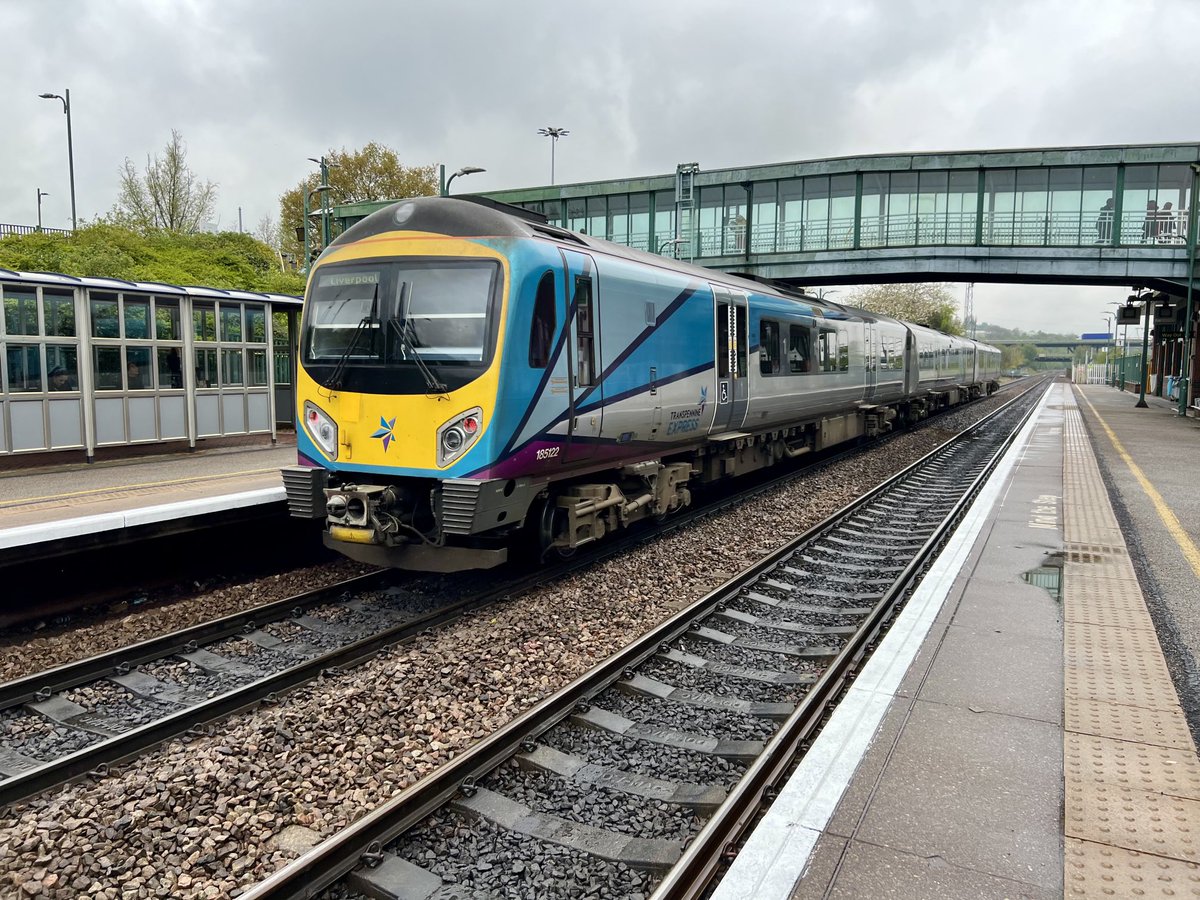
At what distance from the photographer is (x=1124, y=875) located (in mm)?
3055

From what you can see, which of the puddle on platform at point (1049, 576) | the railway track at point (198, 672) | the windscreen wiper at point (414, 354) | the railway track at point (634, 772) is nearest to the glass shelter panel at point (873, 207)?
the puddle on platform at point (1049, 576)

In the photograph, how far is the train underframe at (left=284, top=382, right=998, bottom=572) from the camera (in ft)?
22.0

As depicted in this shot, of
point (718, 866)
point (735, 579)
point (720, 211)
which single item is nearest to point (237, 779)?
point (718, 866)

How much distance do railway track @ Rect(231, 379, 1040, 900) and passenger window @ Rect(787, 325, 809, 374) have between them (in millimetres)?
6308

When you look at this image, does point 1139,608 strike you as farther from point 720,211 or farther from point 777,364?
point 720,211

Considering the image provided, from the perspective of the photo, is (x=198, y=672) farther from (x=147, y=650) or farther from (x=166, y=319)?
(x=166, y=319)

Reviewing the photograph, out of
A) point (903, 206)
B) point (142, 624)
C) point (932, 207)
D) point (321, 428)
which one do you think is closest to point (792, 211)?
point (903, 206)

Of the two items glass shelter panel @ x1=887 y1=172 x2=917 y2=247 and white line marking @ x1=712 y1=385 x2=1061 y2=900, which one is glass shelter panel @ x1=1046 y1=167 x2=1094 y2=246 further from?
white line marking @ x1=712 y1=385 x2=1061 y2=900

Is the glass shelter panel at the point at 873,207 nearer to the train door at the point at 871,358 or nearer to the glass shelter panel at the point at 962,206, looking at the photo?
the glass shelter panel at the point at 962,206

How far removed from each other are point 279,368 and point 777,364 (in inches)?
368

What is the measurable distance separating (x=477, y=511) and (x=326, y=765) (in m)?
2.44

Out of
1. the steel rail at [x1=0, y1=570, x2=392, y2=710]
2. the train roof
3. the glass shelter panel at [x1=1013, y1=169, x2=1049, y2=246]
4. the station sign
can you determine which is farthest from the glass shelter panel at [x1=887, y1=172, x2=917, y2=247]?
the steel rail at [x1=0, y1=570, x2=392, y2=710]

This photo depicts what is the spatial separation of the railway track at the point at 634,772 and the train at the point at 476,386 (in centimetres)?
176

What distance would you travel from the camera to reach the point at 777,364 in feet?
41.4
